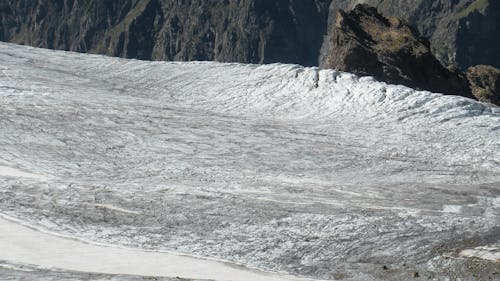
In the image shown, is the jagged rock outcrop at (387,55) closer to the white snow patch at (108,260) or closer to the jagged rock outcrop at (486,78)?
the jagged rock outcrop at (486,78)

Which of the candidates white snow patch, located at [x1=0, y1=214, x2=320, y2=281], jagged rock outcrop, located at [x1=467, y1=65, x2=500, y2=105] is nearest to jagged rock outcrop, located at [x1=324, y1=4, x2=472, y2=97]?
jagged rock outcrop, located at [x1=467, y1=65, x2=500, y2=105]

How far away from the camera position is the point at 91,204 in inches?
823

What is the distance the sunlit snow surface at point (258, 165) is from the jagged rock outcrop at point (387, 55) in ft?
166

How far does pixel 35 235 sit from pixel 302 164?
30.7ft

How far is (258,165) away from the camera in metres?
24.9

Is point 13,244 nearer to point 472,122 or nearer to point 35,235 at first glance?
point 35,235

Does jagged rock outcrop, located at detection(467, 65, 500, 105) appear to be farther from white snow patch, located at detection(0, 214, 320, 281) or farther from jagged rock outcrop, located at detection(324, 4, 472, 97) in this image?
white snow patch, located at detection(0, 214, 320, 281)

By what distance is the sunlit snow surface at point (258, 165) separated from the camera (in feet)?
62.9

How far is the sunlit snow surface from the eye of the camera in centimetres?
1917

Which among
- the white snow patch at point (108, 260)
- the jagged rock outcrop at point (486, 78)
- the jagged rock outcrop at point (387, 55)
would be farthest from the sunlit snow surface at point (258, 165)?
the jagged rock outcrop at point (486, 78)

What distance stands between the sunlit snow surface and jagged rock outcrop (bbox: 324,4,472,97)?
50462mm

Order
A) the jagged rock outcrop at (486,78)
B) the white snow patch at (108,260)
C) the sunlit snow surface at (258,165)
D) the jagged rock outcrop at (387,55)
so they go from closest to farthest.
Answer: the white snow patch at (108,260) → the sunlit snow surface at (258,165) → the jagged rock outcrop at (387,55) → the jagged rock outcrop at (486,78)

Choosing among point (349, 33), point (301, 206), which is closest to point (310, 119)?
point (301, 206)

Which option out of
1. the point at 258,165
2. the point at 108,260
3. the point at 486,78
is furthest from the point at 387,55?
the point at 108,260
